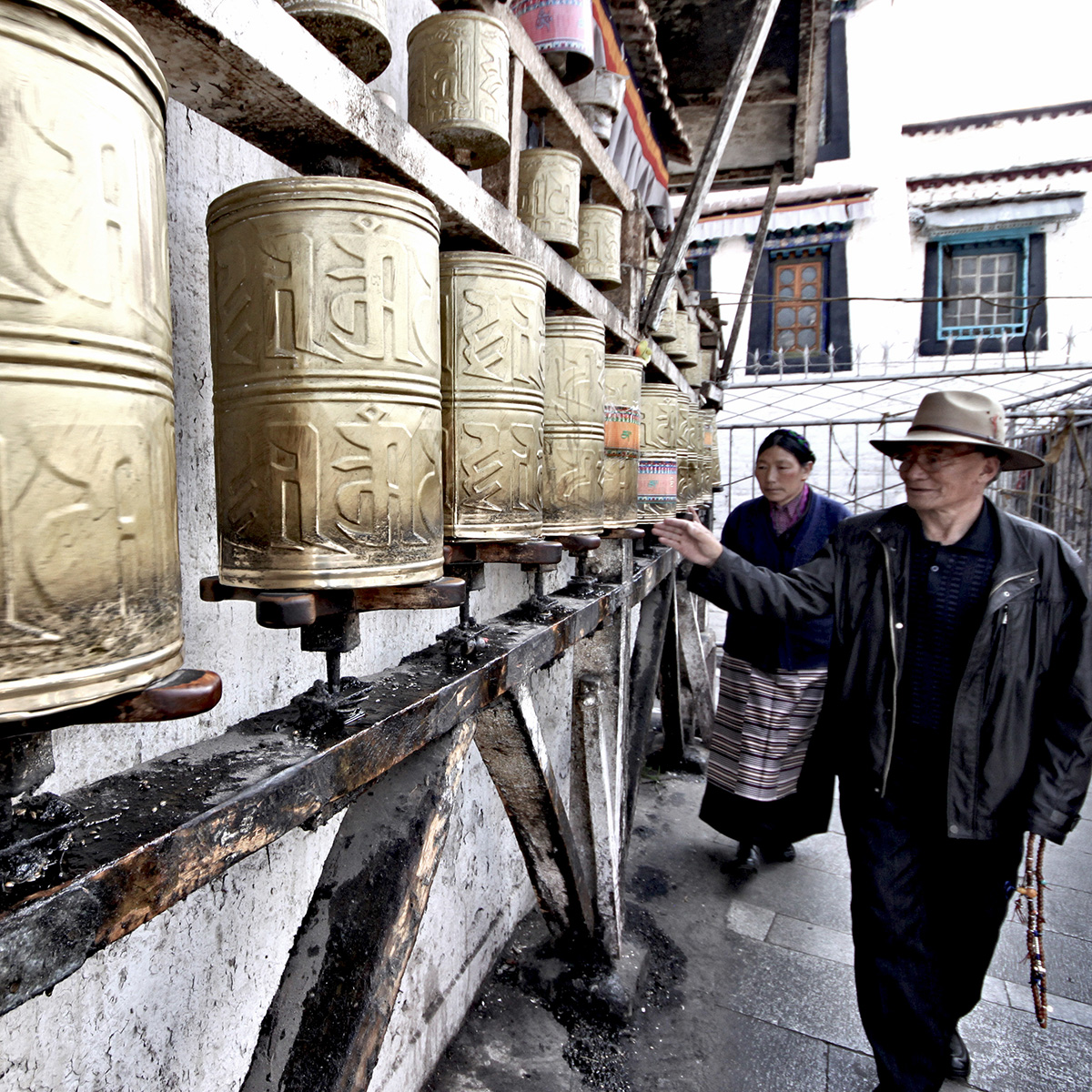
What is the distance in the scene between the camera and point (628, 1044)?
8.14 feet

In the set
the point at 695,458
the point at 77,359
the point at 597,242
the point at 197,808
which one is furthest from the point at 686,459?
the point at 77,359

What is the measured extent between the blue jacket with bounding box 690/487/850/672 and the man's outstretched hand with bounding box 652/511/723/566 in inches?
28.6

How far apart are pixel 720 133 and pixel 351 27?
5.46ft

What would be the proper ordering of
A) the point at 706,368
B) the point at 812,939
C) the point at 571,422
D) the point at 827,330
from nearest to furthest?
1. the point at 571,422
2. the point at 812,939
3. the point at 706,368
4. the point at 827,330

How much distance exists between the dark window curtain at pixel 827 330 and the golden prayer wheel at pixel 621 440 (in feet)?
34.4

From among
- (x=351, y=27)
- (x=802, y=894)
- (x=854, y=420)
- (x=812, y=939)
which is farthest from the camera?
(x=854, y=420)

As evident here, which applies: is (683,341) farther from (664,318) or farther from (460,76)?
(460,76)

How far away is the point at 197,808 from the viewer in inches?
30.7

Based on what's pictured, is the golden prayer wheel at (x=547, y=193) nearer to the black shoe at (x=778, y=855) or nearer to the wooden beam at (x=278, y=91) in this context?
the wooden beam at (x=278, y=91)

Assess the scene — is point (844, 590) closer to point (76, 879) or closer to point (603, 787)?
point (603, 787)

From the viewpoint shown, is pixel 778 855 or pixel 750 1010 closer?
pixel 750 1010

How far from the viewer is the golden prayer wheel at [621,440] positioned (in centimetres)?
192

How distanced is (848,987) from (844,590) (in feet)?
5.06

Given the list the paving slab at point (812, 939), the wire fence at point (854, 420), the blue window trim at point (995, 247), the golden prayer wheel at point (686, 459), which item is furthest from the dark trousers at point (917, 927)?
the blue window trim at point (995, 247)
